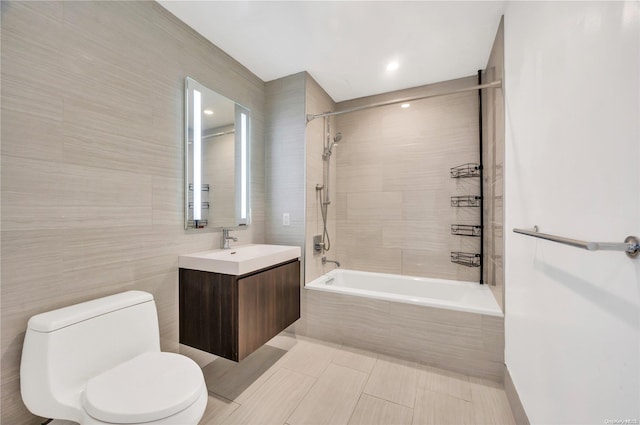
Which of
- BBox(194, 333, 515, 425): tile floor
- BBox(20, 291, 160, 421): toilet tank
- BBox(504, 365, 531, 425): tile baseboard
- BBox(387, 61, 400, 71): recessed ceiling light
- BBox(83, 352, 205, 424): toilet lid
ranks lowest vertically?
BBox(194, 333, 515, 425): tile floor

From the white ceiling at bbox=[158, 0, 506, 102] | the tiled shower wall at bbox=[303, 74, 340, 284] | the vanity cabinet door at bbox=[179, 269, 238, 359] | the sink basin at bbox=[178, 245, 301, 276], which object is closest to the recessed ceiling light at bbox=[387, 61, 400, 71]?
the white ceiling at bbox=[158, 0, 506, 102]

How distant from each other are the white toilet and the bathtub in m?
1.26

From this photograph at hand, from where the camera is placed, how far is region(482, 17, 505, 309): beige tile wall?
177cm

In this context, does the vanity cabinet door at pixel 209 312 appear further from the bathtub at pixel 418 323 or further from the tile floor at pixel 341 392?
the bathtub at pixel 418 323

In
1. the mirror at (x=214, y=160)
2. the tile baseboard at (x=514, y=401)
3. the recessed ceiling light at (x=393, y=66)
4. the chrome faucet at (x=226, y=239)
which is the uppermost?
the recessed ceiling light at (x=393, y=66)

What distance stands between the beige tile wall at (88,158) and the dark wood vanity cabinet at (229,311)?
0.12 metres

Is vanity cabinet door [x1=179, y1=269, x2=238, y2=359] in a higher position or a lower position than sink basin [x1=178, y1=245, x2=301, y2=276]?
lower

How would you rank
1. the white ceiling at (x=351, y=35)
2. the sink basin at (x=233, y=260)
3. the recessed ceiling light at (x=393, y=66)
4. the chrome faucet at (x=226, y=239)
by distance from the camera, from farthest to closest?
the recessed ceiling light at (x=393, y=66) → the chrome faucet at (x=226, y=239) → the white ceiling at (x=351, y=35) → the sink basin at (x=233, y=260)

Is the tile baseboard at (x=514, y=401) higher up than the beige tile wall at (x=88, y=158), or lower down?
lower down

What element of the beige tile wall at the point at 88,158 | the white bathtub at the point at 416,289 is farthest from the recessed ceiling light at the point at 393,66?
the white bathtub at the point at 416,289

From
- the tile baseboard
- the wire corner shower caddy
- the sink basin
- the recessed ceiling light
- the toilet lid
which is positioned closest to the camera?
the toilet lid

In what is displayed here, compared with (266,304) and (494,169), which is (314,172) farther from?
(494,169)

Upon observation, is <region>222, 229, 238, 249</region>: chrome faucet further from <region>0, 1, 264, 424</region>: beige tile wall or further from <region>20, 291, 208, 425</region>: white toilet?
<region>20, 291, 208, 425</region>: white toilet

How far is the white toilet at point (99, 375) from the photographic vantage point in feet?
3.02
